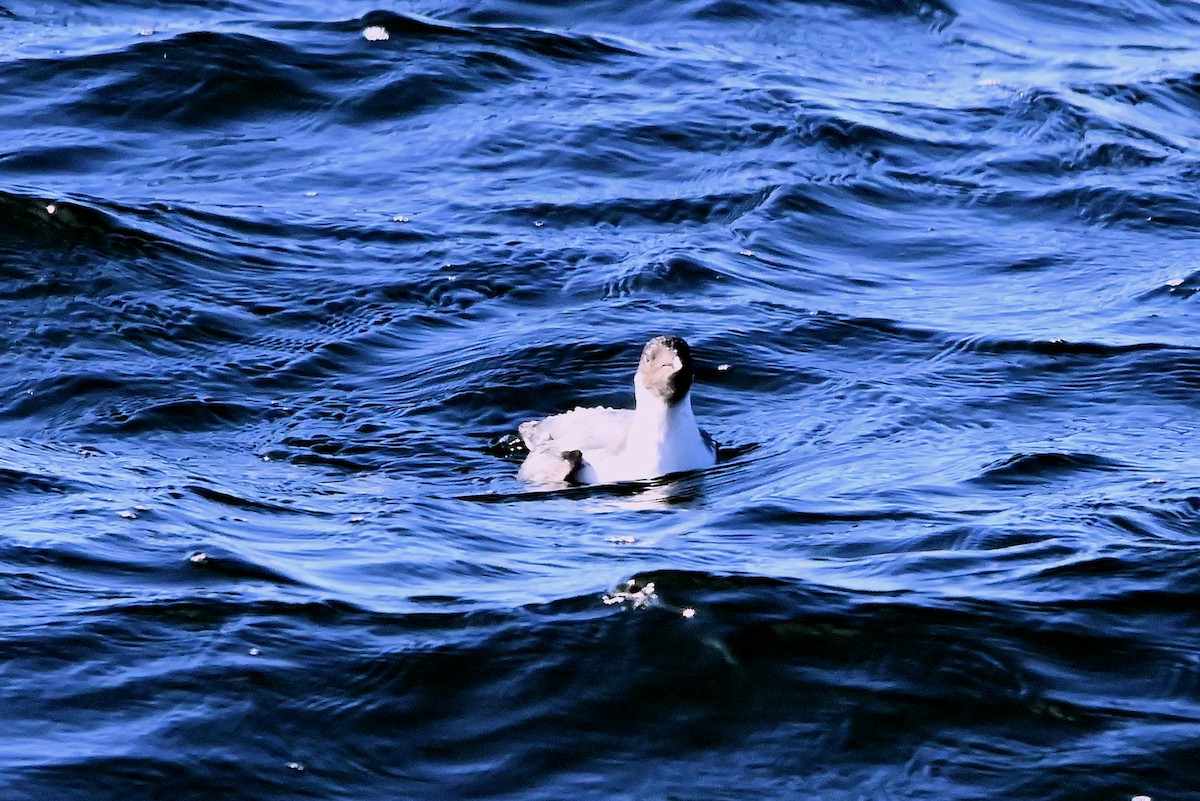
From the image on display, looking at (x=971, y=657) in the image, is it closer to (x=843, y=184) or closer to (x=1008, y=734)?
(x=1008, y=734)

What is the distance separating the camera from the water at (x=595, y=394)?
6512 mm

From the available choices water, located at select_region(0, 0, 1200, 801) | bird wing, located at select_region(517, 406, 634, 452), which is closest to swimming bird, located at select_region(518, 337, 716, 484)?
bird wing, located at select_region(517, 406, 634, 452)

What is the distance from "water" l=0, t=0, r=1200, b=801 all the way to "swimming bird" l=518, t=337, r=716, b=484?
0.16 metres

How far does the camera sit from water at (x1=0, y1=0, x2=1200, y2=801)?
6512 millimetres

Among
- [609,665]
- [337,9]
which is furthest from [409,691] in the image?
[337,9]

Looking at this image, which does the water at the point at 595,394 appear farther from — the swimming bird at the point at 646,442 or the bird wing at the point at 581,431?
the bird wing at the point at 581,431

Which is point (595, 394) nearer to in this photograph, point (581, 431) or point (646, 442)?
point (581, 431)

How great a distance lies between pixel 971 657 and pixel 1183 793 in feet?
3.32

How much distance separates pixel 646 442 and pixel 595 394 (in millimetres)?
1627

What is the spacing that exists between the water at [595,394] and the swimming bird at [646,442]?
6.4 inches

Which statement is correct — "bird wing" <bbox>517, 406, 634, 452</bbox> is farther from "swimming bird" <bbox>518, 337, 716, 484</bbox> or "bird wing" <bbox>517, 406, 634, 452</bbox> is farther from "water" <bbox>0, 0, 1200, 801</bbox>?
"water" <bbox>0, 0, 1200, 801</bbox>

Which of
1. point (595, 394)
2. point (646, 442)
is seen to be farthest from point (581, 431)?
point (595, 394)

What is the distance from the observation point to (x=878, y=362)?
11.5 m

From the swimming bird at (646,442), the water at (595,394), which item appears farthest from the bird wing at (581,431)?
the water at (595,394)
